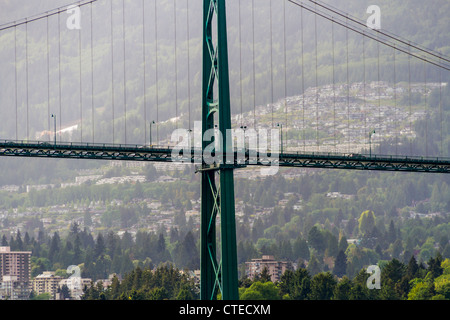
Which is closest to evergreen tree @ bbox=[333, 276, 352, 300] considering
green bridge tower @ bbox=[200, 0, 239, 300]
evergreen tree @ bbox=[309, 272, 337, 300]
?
evergreen tree @ bbox=[309, 272, 337, 300]

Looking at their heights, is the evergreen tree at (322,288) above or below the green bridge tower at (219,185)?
below

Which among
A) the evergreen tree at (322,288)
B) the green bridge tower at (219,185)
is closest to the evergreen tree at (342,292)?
the evergreen tree at (322,288)

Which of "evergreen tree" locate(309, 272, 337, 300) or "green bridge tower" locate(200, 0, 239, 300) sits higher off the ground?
"green bridge tower" locate(200, 0, 239, 300)

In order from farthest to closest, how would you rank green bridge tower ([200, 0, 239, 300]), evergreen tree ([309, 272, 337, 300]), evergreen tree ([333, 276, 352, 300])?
evergreen tree ([309, 272, 337, 300]), evergreen tree ([333, 276, 352, 300]), green bridge tower ([200, 0, 239, 300])

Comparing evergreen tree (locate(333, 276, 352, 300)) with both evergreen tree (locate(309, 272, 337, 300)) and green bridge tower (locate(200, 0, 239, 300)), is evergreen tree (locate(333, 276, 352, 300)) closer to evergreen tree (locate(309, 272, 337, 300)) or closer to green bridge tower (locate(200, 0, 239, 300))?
evergreen tree (locate(309, 272, 337, 300))

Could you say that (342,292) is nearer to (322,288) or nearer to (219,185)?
(322,288)

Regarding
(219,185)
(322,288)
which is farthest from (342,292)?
(219,185)

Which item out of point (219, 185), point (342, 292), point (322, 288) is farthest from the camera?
point (322, 288)

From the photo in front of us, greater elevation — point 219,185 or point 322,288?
point 219,185

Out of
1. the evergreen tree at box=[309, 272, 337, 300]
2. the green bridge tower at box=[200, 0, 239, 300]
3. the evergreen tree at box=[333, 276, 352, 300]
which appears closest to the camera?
the green bridge tower at box=[200, 0, 239, 300]

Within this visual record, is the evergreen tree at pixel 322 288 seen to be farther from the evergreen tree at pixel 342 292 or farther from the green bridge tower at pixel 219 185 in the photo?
the green bridge tower at pixel 219 185
